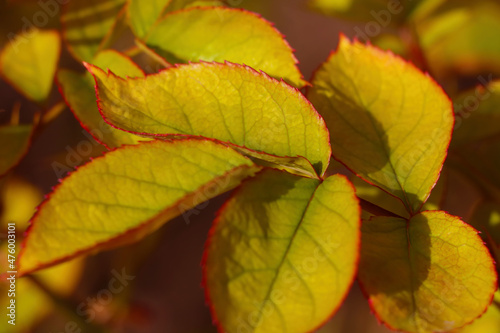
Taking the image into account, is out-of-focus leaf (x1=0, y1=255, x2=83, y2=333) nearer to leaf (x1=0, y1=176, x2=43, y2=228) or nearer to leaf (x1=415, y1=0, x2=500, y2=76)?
leaf (x1=0, y1=176, x2=43, y2=228)

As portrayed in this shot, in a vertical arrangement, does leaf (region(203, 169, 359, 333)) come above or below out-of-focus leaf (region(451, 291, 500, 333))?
above

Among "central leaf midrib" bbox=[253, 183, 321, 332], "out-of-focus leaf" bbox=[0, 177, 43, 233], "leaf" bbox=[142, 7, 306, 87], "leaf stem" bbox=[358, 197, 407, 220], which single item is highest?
"leaf" bbox=[142, 7, 306, 87]

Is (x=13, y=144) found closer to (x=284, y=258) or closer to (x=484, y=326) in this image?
(x=284, y=258)

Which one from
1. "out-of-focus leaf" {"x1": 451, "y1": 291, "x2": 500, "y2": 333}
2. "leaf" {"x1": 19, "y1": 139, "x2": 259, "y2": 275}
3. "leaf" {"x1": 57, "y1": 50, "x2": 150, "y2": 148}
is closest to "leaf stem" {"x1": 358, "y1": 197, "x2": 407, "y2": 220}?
"leaf" {"x1": 19, "y1": 139, "x2": 259, "y2": 275}

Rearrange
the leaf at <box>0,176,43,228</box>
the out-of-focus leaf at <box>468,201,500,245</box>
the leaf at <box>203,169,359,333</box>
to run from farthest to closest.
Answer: the leaf at <box>0,176,43,228</box> < the out-of-focus leaf at <box>468,201,500,245</box> < the leaf at <box>203,169,359,333</box>

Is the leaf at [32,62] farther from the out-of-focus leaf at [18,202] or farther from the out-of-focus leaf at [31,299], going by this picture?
the out-of-focus leaf at [31,299]

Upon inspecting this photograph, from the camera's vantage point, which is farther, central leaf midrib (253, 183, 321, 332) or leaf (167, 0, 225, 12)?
leaf (167, 0, 225, 12)

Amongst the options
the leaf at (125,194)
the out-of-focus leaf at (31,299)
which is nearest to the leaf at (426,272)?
the leaf at (125,194)

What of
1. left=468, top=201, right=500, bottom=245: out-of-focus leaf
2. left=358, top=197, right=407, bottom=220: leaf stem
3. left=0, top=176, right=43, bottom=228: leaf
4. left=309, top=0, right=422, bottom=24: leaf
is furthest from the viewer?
left=0, top=176, right=43, bottom=228: leaf
